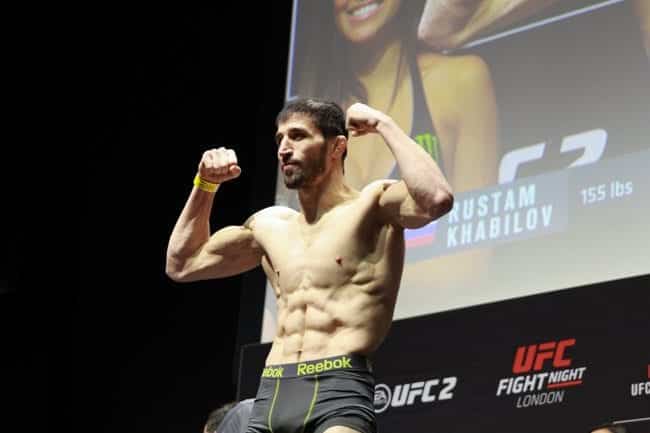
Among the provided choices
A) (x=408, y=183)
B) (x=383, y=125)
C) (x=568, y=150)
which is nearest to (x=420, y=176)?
(x=408, y=183)

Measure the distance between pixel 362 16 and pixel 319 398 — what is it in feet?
11.1

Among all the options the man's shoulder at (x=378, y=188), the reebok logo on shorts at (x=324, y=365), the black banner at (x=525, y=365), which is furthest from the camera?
the black banner at (x=525, y=365)

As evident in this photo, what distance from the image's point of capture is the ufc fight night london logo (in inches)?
167

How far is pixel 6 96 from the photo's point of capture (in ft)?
22.8

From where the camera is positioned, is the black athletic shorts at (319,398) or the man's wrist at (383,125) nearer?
the black athletic shorts at (319,398)

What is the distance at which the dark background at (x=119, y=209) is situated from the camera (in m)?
6.90

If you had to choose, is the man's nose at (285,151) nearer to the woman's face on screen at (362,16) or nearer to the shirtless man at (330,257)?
the shirtless man at (330,257)

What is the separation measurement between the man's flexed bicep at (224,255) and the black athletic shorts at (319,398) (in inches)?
16.6

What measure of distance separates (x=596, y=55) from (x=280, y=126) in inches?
89.4

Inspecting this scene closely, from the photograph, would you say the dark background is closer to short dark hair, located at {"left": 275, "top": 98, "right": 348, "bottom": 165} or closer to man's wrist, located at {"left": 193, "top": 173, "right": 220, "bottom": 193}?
man's wrist, located at {"left": 193, "top": 173, "right": 220, "bottom": 193}

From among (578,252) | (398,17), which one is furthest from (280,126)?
(398,17)

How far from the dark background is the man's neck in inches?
158

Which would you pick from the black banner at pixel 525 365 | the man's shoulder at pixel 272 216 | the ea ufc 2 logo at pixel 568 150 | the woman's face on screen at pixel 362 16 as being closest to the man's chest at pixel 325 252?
the man's shoulder at pixel 272 216

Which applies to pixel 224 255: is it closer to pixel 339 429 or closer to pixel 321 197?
pixel 321 197
